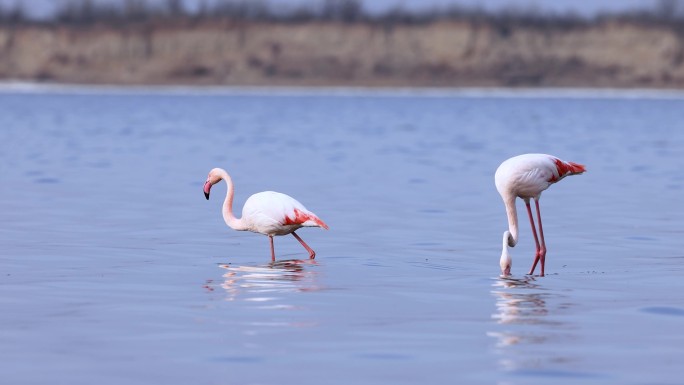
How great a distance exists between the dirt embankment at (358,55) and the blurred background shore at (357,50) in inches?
3.5

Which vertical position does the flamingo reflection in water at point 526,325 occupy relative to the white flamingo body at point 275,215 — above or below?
below

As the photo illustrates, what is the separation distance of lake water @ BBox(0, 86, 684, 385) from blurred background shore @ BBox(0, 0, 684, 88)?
108 m

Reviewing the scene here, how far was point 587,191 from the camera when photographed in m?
19.6

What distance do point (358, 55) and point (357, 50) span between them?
484 mm

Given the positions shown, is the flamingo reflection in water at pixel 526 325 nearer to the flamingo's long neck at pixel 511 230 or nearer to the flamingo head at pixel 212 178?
the flamingo's long neck at pixel 511 230

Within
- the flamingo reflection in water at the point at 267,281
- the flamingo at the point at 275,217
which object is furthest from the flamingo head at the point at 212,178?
the flamingo reflection in water at the point at 267,281

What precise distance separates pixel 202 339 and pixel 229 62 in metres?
129

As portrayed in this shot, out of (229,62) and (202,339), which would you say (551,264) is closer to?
(202,339)

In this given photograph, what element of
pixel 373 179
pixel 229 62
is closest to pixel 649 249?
pixel 373 179

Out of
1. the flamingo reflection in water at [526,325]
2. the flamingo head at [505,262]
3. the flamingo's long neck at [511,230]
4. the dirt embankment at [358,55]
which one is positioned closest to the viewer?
the flamingo reflection in water at [526,325]

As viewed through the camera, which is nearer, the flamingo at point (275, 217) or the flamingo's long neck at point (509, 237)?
the flamingo's long neck at point (509, 237)

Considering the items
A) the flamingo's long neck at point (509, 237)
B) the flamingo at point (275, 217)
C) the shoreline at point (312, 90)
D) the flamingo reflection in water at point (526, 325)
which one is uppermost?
the shoreline at point (312, 90)

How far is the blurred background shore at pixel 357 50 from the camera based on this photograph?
131 m

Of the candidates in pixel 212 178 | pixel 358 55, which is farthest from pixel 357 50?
pixel 212 178
